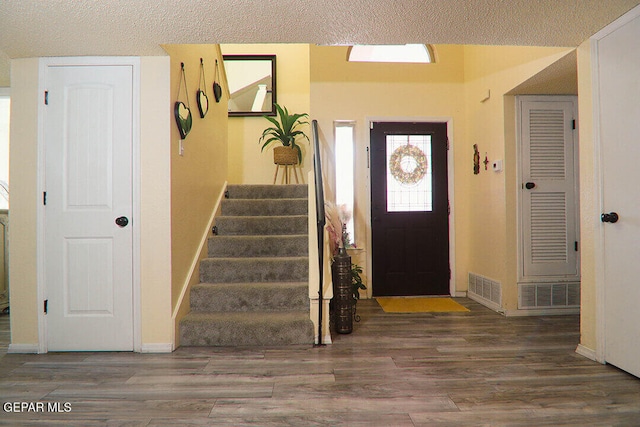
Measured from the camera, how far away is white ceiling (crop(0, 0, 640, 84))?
6.61ft

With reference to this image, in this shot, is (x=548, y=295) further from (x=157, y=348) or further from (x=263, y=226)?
(x=157, y=348)

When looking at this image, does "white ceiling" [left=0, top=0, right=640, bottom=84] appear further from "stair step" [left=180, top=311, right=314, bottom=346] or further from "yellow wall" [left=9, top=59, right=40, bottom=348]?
"stair step" [left=180, top=311, right=314, bottom=346]

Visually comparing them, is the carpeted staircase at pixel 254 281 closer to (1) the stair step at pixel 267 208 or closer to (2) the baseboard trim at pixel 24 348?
(1) the stair step at pixel 267 208

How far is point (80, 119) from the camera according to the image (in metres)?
2.67

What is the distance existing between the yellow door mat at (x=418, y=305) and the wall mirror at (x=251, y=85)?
9.17 feet

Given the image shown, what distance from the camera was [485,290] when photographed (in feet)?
13.2

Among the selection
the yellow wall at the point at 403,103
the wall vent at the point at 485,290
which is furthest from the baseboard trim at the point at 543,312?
the yellow wall at the point at 403,103

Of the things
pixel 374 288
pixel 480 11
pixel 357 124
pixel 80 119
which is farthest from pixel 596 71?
pixel 80 119

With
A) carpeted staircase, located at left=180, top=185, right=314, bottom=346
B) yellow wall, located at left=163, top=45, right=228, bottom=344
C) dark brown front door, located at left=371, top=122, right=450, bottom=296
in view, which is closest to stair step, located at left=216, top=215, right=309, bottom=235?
carpeted staircase, located at left=180, top=185, right=314, bottom=346

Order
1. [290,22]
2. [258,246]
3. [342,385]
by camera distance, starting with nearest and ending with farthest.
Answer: [342,385]
[290,22]
[258,246]

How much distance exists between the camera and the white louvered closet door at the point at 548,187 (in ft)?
11.9

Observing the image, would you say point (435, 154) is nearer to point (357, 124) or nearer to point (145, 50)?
point (357, 124)

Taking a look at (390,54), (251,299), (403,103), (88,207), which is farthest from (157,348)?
(390,54)

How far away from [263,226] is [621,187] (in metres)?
2.77
